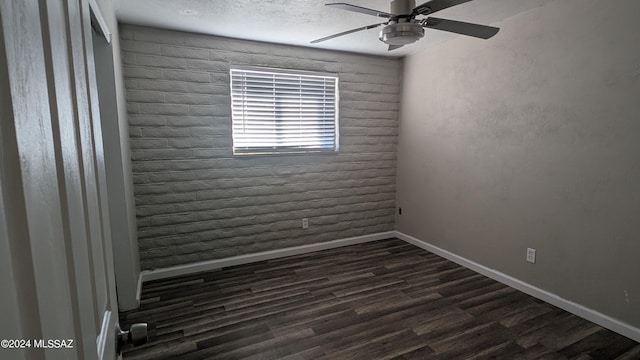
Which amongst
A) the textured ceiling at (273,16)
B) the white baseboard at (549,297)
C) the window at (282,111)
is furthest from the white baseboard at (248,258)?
the textured ceiling at (273,16)

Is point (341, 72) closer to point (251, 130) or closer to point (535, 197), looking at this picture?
point (251, 130)

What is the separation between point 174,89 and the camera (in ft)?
9.86

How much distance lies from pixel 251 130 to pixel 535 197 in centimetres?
278

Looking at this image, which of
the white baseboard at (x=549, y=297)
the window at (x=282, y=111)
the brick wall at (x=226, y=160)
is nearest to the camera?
the white baseboard at (x=549, y=297)

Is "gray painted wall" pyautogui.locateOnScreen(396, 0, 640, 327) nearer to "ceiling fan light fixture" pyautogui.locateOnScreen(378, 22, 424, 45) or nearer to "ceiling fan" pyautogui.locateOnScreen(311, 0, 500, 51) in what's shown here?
"ceiling fan" pyautogui.locateOnScreen(311, 0, 500, 51)

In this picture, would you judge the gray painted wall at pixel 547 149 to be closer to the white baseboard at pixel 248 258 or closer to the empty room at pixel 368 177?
the empty room at pixel 368 177

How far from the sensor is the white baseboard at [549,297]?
226 centimetres

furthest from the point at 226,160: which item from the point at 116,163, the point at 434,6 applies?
the point at 434,6

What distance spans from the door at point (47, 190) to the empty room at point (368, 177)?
0.59 ft

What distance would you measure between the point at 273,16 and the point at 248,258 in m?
2.43

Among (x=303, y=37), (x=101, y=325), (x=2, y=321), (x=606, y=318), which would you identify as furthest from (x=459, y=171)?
(x=2, y=321)

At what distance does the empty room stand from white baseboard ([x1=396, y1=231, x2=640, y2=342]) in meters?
0.02

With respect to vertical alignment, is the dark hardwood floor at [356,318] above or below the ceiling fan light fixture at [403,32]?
below

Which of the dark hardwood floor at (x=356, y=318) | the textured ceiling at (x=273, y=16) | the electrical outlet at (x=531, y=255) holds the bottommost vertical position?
the dark hardwood floor at (x=356, y=318)
